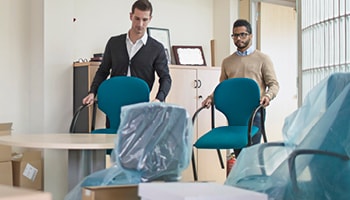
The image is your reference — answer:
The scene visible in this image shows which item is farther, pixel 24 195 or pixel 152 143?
pixel 152 143

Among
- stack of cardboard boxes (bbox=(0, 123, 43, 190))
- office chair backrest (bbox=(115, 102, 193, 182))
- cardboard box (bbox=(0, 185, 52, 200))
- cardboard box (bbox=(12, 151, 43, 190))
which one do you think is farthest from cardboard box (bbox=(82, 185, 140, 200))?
cardboard box (bbox=(12, 151, 43, 190))

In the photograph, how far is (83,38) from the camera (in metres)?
4.81

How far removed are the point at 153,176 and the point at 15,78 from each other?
269cm

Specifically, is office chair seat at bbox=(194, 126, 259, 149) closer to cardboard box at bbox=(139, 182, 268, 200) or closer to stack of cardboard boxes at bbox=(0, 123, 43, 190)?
stack of cardboard boxes at bbox=(0, 123, 43, 190)

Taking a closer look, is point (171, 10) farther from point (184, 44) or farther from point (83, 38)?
point (83, 38)

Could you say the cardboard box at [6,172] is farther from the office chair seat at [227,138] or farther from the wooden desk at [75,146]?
the office chair seat at [227,138]

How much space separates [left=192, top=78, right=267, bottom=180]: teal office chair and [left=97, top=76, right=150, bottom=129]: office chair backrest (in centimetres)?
45

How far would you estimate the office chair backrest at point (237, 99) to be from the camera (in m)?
3.78

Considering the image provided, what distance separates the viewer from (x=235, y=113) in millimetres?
3914

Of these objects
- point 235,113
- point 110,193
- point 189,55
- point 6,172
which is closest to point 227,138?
point 235,113

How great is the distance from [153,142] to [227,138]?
145 centimetres

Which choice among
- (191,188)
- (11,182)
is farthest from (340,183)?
(11,182)

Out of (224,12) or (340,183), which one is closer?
(340,183)

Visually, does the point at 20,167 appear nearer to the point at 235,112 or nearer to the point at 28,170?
the point at 28,170
